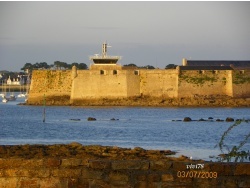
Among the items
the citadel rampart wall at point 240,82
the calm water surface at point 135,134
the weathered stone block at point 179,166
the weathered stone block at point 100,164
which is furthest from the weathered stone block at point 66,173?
the citadel rampart wall at point 240,82

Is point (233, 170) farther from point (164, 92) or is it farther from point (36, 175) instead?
point (164, 92)

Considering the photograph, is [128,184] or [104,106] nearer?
[128,184]

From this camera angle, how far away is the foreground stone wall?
849cm

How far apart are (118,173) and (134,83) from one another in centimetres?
5835

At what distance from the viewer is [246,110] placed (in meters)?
66.8

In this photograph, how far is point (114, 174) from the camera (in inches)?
337

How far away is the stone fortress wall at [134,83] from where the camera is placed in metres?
66.3

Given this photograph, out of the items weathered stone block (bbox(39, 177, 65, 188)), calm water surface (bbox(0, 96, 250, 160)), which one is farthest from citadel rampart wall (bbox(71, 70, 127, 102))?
weathered stone block (bbox(39, 177, 65, 188))

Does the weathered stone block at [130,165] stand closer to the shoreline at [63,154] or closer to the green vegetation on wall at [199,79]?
the shoreline at [63,154]

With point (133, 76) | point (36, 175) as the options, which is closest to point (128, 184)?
point (36, 175)

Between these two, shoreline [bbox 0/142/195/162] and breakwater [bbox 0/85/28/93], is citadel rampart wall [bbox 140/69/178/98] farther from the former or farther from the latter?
breakwater [bbox 0/85/28/93]

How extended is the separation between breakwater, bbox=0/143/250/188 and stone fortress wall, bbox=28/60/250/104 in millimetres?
57399

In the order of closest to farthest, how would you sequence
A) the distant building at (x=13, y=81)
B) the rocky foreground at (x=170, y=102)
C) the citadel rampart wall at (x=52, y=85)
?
1. the rocky foreground at (x=170, y=102)
2. the citadel rampart wall at (x=52, y=85)
3. the distant building at (x=13, y=81)

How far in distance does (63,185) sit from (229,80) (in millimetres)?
60242
